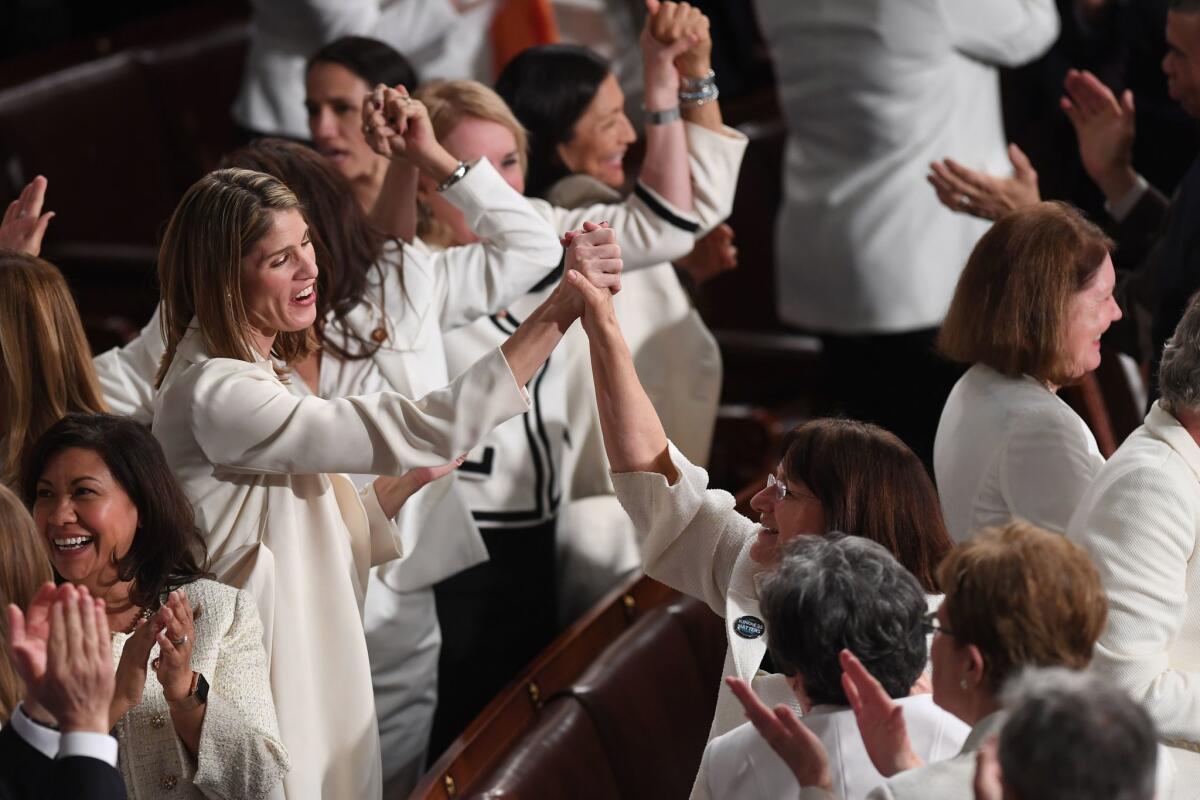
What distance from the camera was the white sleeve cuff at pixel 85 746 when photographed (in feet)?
6.24

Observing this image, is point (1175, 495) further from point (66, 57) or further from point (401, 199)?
point (66, 57)

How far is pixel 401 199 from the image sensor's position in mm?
3162

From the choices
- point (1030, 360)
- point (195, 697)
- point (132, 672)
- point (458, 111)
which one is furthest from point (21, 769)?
point (458, 111)

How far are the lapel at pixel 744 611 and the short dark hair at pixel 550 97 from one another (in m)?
1.44

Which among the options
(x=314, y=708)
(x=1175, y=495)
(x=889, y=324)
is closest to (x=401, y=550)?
(x=314, y=708)

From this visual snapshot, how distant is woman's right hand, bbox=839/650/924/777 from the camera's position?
1856 millimetres

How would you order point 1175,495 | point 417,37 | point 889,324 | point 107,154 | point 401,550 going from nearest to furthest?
point 1175,495, point 401,550, point 889,324, point 417,37, point 107,154

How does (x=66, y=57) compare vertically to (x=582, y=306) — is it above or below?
below

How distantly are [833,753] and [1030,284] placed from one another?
0.94 m

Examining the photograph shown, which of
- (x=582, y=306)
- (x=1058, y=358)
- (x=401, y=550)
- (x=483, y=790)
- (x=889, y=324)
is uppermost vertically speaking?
(x=582, y=306)

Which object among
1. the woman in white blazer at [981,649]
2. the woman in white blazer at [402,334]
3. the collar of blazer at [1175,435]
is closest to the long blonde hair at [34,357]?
the woman in white blazer at [402,334]

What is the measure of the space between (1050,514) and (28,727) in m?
1.46

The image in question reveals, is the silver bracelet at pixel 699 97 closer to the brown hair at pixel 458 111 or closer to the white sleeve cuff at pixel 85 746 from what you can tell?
the brown hair at pixel 458 111

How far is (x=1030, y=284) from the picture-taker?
2.59 metres
